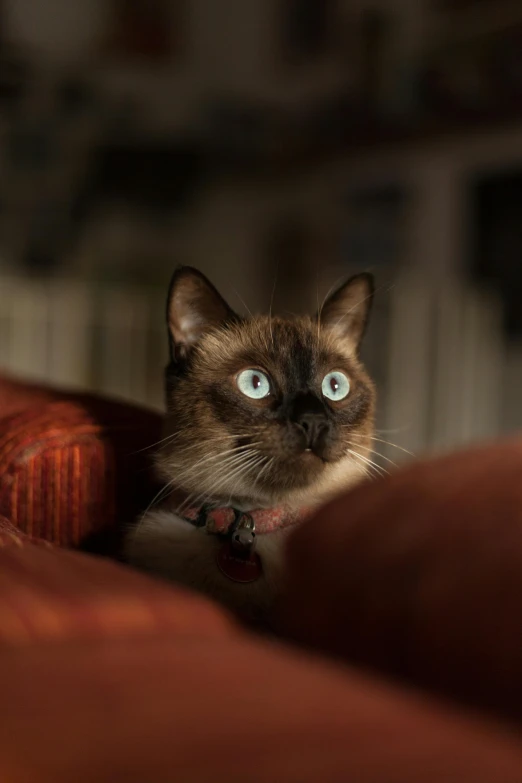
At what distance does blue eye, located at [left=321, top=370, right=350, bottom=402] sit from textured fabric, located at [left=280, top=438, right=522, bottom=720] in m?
0.80

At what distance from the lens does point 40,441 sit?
3.72ft

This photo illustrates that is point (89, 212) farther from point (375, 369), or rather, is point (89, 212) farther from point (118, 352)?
point (375, 369)

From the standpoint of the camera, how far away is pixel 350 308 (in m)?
1.40

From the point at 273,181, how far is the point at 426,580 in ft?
14.2

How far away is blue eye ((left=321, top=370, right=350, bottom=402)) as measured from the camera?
1.25m

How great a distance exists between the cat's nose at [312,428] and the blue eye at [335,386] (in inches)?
4.4

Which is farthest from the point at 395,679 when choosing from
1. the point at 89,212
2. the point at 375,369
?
the point at 89,212

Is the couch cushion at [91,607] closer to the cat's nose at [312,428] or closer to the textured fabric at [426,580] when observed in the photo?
the textured fabric at [426,580]

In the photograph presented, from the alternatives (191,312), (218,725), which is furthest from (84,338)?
(218,725)

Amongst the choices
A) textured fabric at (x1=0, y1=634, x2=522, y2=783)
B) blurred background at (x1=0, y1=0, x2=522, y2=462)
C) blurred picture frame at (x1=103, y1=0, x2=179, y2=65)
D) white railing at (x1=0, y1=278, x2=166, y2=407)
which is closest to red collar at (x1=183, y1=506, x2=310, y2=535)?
textured fabric at (x1=0, y1=634, x2=522, y2=783)

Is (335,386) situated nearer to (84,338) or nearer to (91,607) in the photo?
(91,607)

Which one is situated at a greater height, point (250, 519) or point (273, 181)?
point (273, 181)

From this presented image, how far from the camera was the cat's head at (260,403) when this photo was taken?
1.14 m

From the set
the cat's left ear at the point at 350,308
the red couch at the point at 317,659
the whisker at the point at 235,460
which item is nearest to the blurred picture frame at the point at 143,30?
the cat's left ear at the point at 350,308
